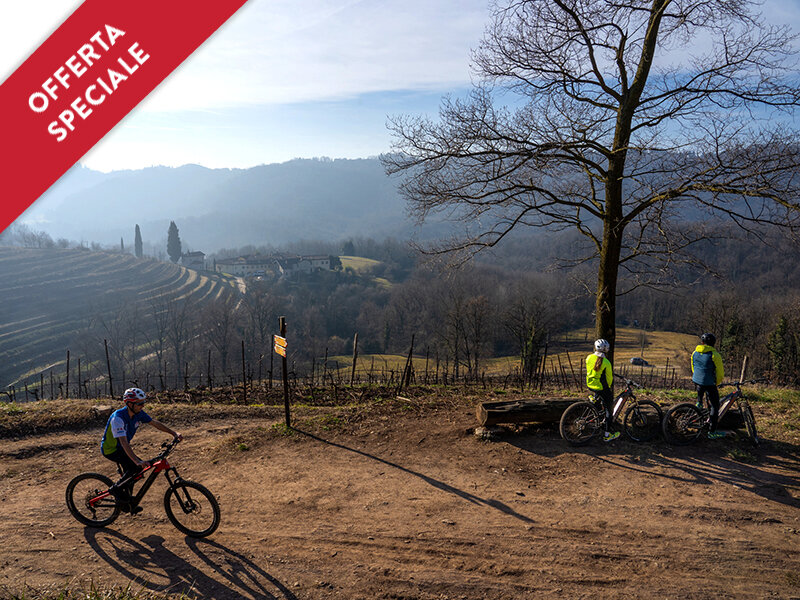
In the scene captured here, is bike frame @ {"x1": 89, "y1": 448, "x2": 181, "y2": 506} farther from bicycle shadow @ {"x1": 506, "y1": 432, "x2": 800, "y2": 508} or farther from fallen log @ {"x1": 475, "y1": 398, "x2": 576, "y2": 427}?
bicycle shadow @ {"x1": 506, "y1": 432, "x2": 800, "y2": 508}

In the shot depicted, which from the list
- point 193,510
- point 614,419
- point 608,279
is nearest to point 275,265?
point 608,279

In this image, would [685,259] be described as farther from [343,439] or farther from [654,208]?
[343,439]

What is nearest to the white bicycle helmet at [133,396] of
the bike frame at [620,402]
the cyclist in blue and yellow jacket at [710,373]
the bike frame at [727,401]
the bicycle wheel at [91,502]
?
the bicycle wheel at [91,502]

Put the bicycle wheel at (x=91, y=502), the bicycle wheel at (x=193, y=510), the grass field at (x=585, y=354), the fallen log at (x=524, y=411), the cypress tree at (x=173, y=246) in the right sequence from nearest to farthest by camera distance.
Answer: the bicycle wheel at (x=193, y=510)
the bicycle wheel at (x=91, y=502)
the fallen log at (x=524, y=411)
the grass field at (x=585, y=354)
the cypress tree at (x=173, y=246)

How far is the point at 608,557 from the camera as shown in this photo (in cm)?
565

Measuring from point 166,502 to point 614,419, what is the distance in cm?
781

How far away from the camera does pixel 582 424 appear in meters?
8.77

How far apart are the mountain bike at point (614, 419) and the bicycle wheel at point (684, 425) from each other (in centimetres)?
22

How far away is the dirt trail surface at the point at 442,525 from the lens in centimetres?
532

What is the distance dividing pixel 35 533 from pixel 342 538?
4.30 m

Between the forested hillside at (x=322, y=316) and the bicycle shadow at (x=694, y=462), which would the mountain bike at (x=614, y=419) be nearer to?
the bicycle shadow at (x=694, y=462)

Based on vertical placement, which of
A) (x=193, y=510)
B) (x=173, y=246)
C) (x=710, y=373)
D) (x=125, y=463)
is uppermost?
(x=173, y=246)

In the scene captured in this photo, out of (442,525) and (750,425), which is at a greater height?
(750,425)

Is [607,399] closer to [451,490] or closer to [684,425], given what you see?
[684,425]
